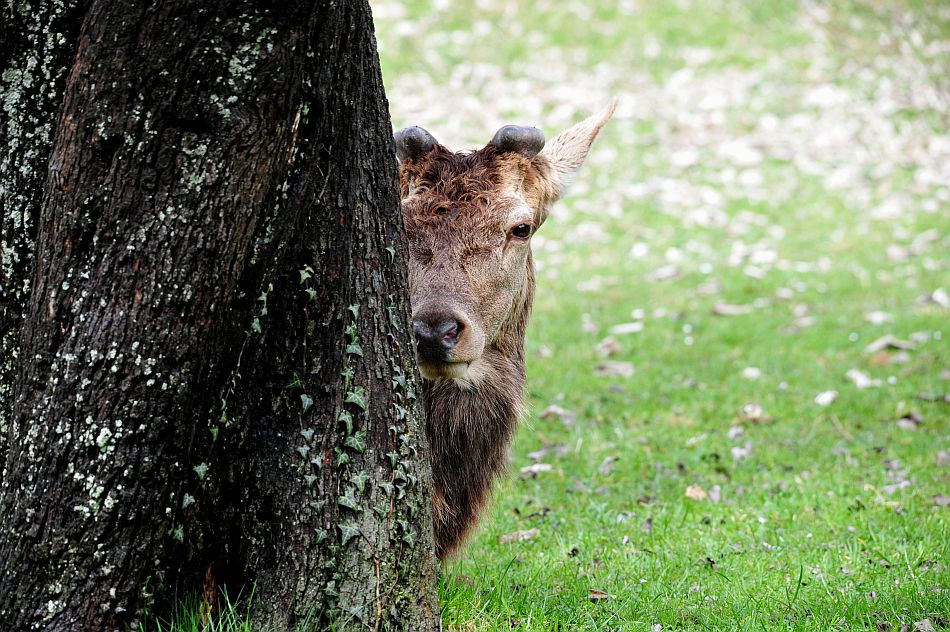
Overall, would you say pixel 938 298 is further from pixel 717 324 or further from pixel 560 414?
pixel 560 414

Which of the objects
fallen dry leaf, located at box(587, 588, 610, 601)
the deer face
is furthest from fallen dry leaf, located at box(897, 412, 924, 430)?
fallen dry leaf, located at box(587, 588, 610, 601)

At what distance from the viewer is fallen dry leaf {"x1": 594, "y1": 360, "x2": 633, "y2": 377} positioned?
9688 millimetres

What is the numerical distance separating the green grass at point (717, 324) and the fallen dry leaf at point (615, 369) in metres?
0.12

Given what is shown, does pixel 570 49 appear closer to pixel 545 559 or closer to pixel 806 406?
pixel 806 406

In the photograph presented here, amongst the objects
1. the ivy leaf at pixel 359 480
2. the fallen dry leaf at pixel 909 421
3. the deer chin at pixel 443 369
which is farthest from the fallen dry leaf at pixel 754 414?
the ivy leaf at pixel 359 480

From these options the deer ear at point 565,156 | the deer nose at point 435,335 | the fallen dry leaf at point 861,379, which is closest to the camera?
the deer nose at point 435,335

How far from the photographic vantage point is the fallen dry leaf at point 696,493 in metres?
6.92

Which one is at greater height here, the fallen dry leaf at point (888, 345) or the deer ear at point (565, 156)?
the deer ear at point (565, 156)

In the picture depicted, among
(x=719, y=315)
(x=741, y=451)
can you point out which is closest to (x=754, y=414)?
(x=741, y=451)

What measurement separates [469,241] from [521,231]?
37 centimetres

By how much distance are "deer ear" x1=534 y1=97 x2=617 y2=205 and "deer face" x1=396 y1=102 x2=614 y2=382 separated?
0.04m

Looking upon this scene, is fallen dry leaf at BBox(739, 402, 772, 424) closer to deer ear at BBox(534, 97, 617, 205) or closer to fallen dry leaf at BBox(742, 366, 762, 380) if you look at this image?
fallen dry leaf at BBox(742, 366, 762, 380)

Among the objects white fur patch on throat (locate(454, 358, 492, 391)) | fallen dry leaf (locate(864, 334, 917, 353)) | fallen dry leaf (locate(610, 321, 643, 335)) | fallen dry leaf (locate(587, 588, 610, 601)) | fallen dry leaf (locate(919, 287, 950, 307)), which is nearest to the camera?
fallen dry leaf (locate(587, 588, 610, 601))

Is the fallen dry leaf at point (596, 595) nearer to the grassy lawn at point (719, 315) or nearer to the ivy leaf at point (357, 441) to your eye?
the grassy lawn at point (719, 315)
